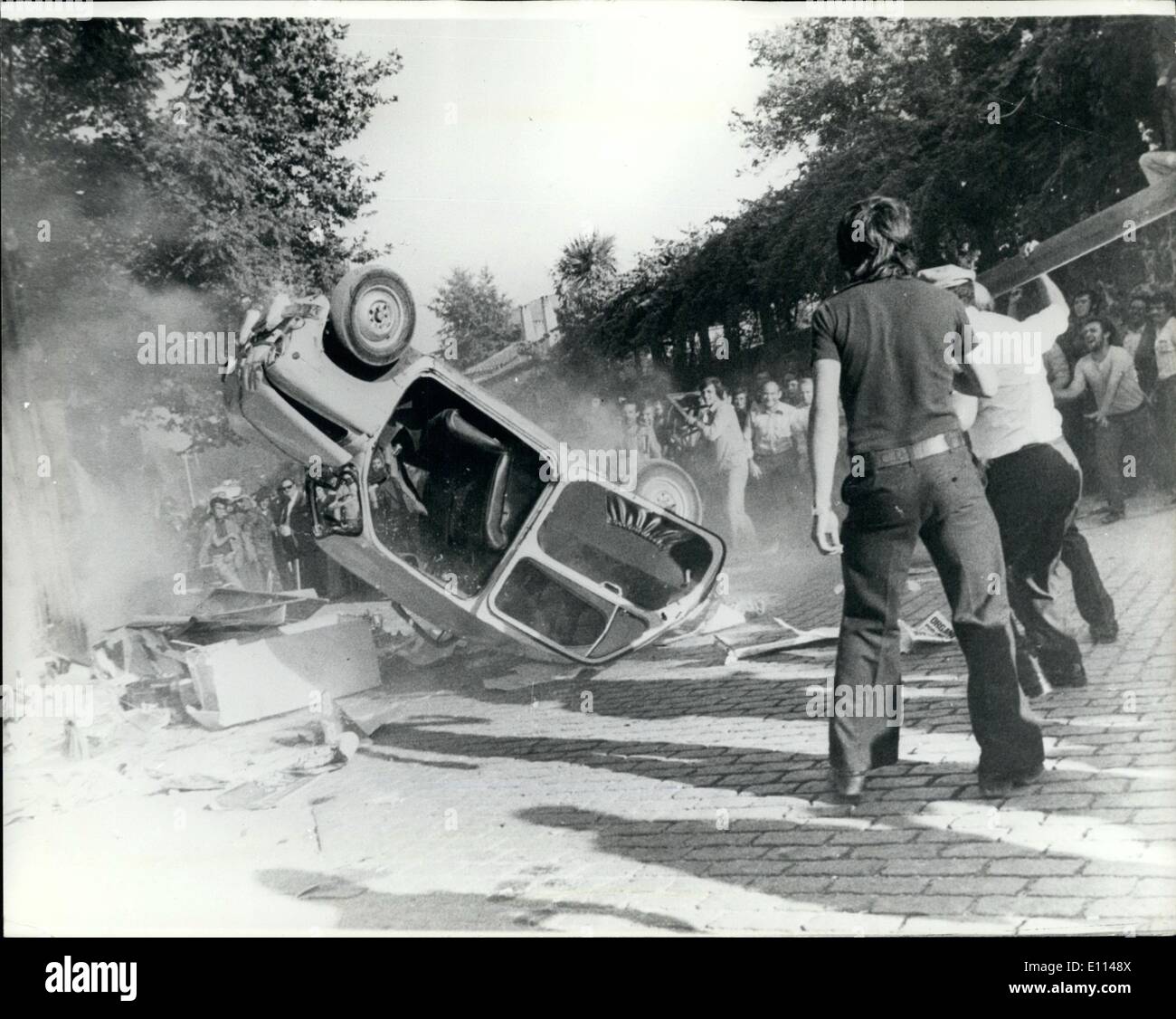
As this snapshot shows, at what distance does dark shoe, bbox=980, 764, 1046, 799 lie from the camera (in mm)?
3783

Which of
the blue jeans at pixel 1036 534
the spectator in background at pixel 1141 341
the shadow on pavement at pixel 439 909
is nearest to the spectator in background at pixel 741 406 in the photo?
the blue jeans at pixel 1036 534

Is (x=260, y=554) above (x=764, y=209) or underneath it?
underneath

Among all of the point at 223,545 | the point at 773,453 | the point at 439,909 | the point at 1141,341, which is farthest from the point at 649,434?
the point at 439,909

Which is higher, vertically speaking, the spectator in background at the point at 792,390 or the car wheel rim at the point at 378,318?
the car wheel rim at the point at 378,318

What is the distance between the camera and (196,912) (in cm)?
434

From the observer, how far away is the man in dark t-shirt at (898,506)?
372 cm

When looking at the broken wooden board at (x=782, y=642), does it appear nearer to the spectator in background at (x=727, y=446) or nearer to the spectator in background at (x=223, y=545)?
the spectator in background at (x=727, y=446)

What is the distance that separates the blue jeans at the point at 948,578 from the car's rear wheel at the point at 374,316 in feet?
6.02

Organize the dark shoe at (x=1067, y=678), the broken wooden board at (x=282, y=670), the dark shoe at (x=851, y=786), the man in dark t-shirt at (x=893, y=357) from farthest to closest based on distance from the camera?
the broken wooden board at (x=282, y=670), the dark shoe at (x=1067, y=678), the dark shoe at (x=851, y=786), the man in dark t-shirt at (x=893, y=357)

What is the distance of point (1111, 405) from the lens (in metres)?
4.05

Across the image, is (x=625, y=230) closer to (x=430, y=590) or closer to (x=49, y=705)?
(x=430, y=590)

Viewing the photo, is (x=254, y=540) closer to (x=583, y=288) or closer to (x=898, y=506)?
(x=583, y=288)

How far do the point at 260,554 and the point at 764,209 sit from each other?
2.47 metres

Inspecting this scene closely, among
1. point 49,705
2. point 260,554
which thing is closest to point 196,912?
point 49,705
